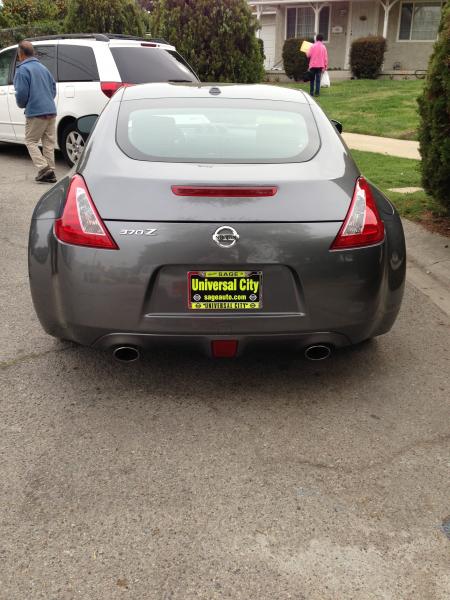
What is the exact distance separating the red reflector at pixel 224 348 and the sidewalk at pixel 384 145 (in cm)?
795

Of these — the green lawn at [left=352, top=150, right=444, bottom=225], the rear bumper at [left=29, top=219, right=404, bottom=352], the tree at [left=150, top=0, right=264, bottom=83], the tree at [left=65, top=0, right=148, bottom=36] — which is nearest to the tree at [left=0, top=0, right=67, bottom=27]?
the tree at [left=65, top=0, right=148, bottom=36]

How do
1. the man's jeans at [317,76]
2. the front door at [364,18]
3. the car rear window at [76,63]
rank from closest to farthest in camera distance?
the car rear window at [76,63] < the man's jeans at [317,76] < the front door at [364,18]

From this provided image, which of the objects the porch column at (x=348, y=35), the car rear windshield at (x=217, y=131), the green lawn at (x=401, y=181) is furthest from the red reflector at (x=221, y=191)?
the porch column at (x=348, y=35)

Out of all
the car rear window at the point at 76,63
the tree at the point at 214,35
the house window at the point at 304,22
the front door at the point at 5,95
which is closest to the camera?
the car rear window at the point at 76,63

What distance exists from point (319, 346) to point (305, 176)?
87 cm

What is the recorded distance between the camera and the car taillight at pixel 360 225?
3104mm

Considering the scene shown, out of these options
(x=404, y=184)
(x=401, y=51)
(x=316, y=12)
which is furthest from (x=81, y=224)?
(x=316, y=12)

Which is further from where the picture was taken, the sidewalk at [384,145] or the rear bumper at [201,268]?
the sidewalk at [384,145]

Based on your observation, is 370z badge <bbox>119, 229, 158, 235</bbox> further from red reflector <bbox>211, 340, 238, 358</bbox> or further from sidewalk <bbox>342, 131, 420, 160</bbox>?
sidewalk <bbox>342, 131, 420, 160</bbox>

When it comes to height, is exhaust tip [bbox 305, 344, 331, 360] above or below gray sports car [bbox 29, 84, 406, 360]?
below

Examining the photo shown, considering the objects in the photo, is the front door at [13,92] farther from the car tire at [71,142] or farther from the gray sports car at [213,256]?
the gray sports car at [213,256]

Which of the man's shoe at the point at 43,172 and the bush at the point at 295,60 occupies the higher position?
the man's shoe at the point at 43,172

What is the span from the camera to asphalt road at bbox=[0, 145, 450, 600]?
2.26m

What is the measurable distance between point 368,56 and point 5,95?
18.0m
